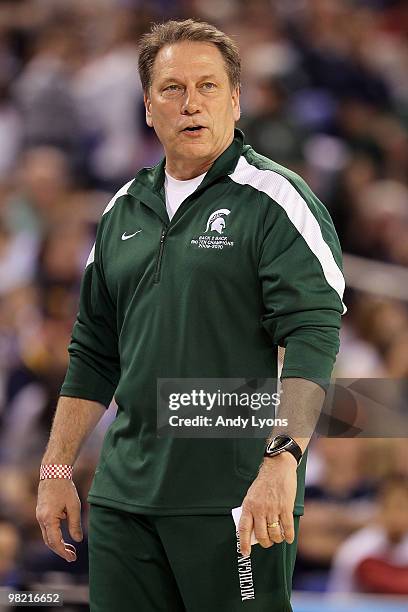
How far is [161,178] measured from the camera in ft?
9.36

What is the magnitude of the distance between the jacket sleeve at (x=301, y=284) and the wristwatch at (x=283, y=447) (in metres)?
0.14

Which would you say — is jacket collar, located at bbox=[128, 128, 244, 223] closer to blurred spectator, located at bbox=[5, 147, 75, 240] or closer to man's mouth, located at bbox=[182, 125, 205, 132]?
man's mouth, located at bbox=[182, 125, 205, 132]

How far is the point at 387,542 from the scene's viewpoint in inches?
191

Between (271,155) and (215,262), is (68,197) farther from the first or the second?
(215,262)

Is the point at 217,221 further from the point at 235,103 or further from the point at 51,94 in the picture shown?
the point at 51,94

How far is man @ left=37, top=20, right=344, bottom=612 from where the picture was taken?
8.25 feet

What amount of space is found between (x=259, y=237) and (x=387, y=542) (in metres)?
2.62

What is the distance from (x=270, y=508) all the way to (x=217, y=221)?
70 centimetres

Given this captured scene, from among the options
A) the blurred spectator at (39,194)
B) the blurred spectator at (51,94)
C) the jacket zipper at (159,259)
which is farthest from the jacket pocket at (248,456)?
the blurred spectator at (51,94)

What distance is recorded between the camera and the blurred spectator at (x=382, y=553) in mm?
4789

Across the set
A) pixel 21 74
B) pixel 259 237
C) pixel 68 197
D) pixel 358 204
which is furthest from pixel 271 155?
pixel 259 237

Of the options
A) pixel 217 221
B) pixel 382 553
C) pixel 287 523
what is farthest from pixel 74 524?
pixel 382 553

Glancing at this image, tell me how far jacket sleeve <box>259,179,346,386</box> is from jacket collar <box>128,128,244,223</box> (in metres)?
0.18

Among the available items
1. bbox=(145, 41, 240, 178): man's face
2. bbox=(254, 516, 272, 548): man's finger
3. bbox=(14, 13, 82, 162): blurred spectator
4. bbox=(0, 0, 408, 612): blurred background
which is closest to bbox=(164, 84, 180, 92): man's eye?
bbox=(145, 41, 240, 178): man's face
